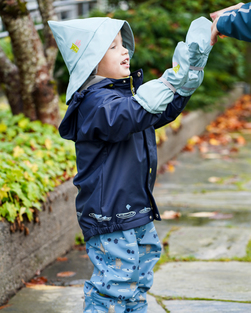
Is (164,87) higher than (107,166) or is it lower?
higher

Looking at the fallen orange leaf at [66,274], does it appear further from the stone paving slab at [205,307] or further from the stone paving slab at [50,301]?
the stone paving slab at [205,307]

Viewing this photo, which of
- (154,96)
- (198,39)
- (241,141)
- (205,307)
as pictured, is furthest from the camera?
(241,141)

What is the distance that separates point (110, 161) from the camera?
1945 mm

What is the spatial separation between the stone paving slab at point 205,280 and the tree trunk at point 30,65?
2.06 meters

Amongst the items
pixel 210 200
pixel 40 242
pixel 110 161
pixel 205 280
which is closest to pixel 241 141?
pixel 210 200

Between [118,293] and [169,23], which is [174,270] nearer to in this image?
[118,293]

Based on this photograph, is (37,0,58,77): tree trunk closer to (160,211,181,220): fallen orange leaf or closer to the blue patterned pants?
(160,211,181,220): fallen orange leaf

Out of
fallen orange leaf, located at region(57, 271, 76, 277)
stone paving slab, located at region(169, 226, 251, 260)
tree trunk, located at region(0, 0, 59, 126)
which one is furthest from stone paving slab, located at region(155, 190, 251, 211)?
fallen orange leaf, located at region(57, 271, 76, 277)

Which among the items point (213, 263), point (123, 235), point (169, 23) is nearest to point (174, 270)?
point (213, 263)

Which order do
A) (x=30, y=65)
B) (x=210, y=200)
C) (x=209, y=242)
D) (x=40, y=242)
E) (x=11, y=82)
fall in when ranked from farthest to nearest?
(x=11, y=82), (x=210, y=200), (x=30, y=65), (x=209, y=242), (x=40, y=242)

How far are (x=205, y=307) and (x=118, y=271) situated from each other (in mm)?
768

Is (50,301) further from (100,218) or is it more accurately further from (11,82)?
(11,82)

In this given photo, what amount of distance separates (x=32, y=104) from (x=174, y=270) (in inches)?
88.2

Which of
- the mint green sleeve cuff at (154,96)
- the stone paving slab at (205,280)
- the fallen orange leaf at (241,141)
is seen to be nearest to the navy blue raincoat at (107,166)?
the mint green sleeve cuff at (154,96)
